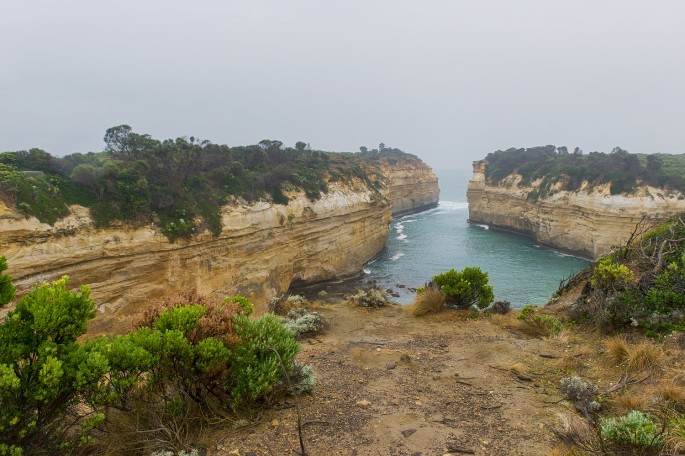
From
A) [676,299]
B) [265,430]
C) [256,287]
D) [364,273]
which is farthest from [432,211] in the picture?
[265,430]

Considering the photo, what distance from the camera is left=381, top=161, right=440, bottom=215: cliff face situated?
66.2 m

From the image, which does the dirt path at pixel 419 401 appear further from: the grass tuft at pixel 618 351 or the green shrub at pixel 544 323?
the grass tuft at pixel 618 351

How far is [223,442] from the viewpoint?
4758 mm

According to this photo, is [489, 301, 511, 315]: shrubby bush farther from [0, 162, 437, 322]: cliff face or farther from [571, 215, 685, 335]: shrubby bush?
[0, 162, 437, 322]: cliff face

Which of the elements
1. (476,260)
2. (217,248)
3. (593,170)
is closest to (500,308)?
(217,248)

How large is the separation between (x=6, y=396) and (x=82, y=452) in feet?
→ 4.51

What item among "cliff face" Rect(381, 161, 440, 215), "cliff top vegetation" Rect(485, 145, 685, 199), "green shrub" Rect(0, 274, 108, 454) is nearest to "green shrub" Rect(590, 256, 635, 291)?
"green shrub" Rect(0, 274, 108, 454)

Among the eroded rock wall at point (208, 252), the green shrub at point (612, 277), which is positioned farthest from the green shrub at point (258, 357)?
the eroded rock wall at point (208, 252)

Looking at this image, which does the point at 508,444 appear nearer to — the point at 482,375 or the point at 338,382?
the point at 482,375

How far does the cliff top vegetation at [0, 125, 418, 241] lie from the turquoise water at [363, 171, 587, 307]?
9944 mm

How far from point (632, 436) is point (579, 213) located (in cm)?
4125

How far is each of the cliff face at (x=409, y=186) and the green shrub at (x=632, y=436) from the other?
2344 inches

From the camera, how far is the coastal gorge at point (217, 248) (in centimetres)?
1496

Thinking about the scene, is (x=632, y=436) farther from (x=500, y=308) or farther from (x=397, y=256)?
(x=397, y=256)
